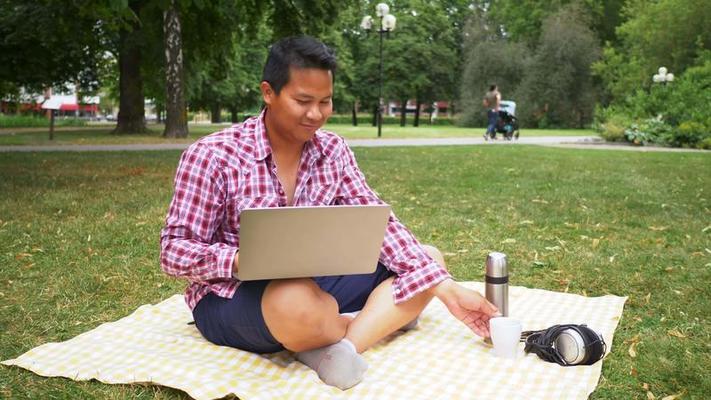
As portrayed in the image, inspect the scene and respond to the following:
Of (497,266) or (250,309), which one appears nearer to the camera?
(250,309)

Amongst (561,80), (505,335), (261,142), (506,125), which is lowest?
(505,335)

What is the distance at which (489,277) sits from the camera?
119 inches

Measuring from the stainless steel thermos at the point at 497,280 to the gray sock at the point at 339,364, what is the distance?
2.25 feet

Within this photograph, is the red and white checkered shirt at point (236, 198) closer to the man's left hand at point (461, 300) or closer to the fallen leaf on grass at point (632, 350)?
the man's left hand at point (461, 300)

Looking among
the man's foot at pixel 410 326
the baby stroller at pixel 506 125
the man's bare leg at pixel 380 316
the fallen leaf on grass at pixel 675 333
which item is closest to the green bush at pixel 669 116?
the baby stroller at pixel 506 125

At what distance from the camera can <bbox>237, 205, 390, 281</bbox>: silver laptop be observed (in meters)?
2.21

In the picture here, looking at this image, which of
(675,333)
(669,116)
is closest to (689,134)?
(669,116)

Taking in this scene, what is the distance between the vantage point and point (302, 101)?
101 inches

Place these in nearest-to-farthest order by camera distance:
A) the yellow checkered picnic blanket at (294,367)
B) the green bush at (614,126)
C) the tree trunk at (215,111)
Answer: the yellow checkered picnic blanket at (294,367) < the green bush at (614,126) < the tree trunk at (215,111)

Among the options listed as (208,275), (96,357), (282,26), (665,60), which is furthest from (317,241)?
(665,60)

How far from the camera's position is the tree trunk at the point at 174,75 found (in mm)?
15188

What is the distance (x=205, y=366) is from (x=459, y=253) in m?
2.72

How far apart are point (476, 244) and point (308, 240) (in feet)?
10.7

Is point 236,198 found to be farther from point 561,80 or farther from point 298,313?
point 561,80
